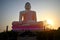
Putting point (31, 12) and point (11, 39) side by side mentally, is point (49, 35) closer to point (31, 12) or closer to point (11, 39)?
point (11, 39)

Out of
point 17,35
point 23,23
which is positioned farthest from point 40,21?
point 17,35

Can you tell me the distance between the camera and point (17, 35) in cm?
1087

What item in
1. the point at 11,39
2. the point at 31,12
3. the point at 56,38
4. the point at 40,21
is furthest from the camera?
the point at 31,12

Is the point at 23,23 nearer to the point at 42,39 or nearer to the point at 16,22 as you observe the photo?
the point at 16,22

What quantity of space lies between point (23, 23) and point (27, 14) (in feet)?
4.27

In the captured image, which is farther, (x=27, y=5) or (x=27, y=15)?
(x=27, y=15)

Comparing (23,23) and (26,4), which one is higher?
(26,4)

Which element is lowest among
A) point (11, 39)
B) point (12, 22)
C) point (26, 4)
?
point (11, 39)

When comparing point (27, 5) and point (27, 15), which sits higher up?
point (27, 5)

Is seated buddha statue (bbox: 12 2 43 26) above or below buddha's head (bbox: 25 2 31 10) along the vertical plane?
below

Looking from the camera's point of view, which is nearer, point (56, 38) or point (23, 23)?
point (56, 38)

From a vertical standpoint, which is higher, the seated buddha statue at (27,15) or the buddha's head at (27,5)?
the buddha's head at (27,5)

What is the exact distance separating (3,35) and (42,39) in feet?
7.38

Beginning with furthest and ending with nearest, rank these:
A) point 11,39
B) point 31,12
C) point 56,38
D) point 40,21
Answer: point 31,12 < point 40,21 < point 11,39 < point 56,38
